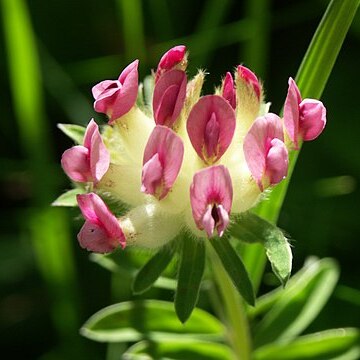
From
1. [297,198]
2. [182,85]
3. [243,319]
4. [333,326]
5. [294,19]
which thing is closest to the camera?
[182,85]

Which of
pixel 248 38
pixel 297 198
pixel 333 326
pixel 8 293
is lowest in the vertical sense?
pixel 333 326

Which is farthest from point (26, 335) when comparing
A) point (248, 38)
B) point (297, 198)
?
point (248, 38)

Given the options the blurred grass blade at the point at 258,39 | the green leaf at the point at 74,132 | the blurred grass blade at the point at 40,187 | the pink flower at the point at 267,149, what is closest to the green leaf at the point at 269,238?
the pink flower at the point at 267,149

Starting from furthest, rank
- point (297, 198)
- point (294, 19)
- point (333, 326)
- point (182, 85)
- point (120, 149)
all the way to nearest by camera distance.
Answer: point (294, 19), point (297, 198), point (333, 326), point (120, 149), point (182, 85)

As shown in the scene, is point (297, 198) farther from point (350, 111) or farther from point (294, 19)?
point (294, 19)

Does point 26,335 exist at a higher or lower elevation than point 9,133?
lower

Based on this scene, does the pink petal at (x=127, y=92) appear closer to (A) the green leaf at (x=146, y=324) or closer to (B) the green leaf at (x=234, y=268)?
(B) the green leaf at (x=234, y=268)

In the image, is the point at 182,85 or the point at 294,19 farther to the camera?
the point at 294,19
